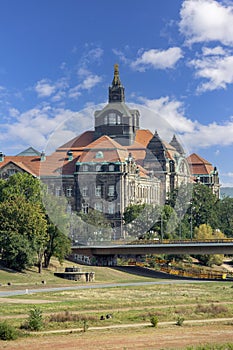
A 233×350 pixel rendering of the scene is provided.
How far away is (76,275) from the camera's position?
4296 inches

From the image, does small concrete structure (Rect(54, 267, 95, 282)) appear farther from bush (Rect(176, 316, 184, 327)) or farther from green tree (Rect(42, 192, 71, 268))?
bush (Rect(176, 316, 184, 327))

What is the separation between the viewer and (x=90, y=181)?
190125 mm

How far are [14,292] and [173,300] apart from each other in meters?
18.3

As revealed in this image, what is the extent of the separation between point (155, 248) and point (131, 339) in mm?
79699

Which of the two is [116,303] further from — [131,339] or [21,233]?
[21,233]

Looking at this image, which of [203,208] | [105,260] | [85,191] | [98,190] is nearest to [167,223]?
[98,190]

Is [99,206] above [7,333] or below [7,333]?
above

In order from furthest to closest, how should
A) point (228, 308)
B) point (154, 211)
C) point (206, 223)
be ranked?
point (206, 223) < point (154, 211) < point (228, 308)

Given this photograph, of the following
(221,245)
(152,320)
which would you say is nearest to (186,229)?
(221,245)

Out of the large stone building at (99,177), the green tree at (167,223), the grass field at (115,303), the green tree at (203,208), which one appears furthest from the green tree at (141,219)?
the grass field at (115,303)

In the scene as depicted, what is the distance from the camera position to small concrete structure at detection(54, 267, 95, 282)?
109125 millimetres

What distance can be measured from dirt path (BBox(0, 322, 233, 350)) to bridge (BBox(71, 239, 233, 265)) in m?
70.0

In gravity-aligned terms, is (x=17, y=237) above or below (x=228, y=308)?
above

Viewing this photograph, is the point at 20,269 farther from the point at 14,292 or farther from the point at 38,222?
the point at 14,292
